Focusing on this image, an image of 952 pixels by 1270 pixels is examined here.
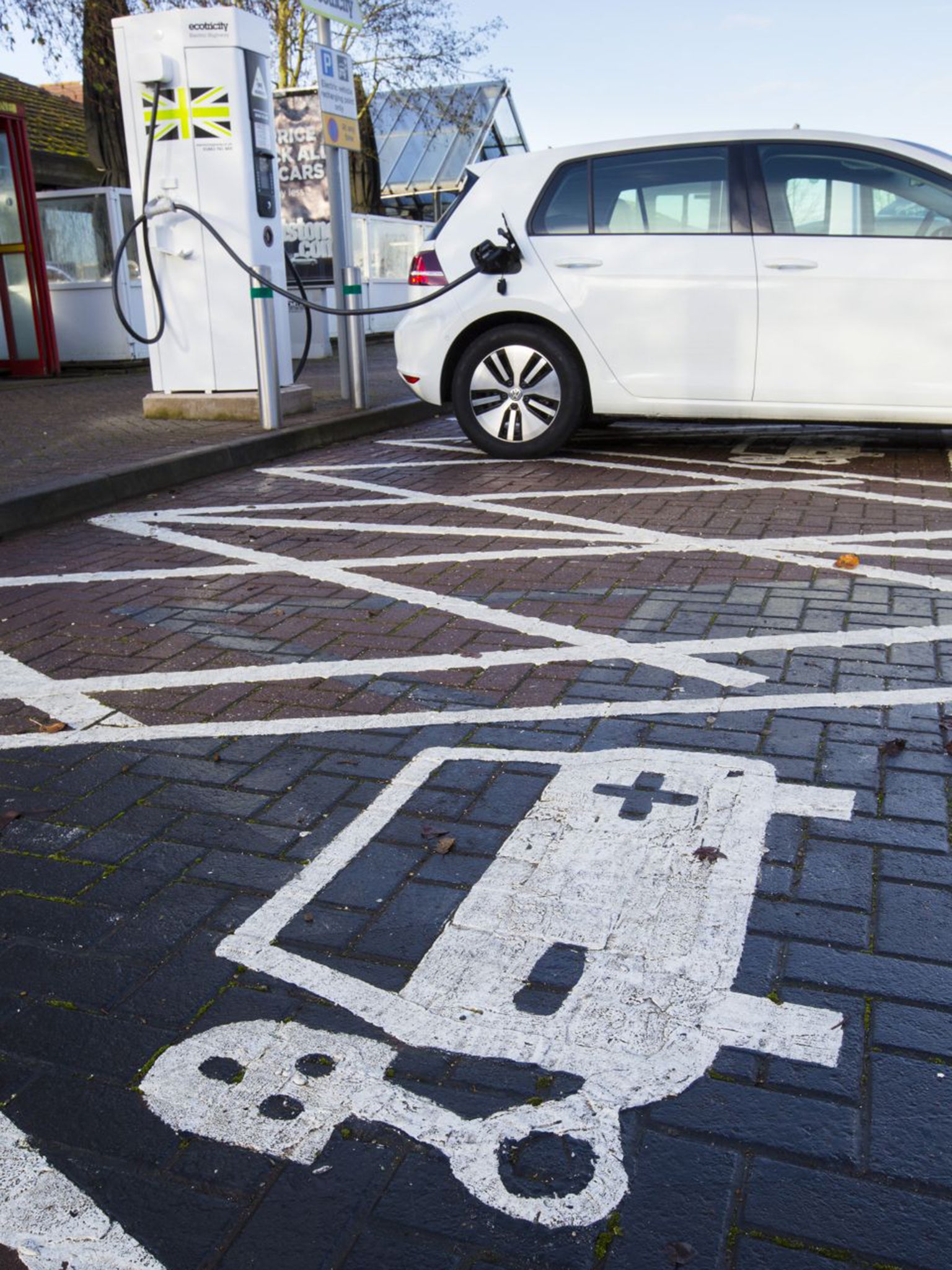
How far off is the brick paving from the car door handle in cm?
168

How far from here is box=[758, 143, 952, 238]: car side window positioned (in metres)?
7.20

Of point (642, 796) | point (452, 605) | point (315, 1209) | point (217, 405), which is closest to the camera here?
point (315, 1209)

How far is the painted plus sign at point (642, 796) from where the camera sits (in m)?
3.14

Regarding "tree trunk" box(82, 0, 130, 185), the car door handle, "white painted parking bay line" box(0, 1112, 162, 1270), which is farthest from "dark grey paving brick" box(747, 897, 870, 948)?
"tree trunk" box(82, 0, 130, 185)

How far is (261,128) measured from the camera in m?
9.74

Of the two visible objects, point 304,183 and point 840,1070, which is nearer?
point 840,1070

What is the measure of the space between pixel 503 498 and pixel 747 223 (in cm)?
228

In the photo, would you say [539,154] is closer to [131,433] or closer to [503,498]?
[503,498]

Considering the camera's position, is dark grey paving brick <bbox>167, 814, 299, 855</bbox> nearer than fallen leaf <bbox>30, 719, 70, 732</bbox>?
Yes

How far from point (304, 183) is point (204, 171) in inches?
219

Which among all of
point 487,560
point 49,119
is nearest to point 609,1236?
point 487,560

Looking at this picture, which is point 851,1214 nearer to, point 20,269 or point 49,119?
point 20,269

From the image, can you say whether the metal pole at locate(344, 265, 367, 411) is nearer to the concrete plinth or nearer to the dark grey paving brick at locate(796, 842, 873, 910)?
the concrete plinth

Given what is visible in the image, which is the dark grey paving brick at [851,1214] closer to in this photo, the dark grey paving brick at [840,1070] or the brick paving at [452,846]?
the brick paving at [452,846]
